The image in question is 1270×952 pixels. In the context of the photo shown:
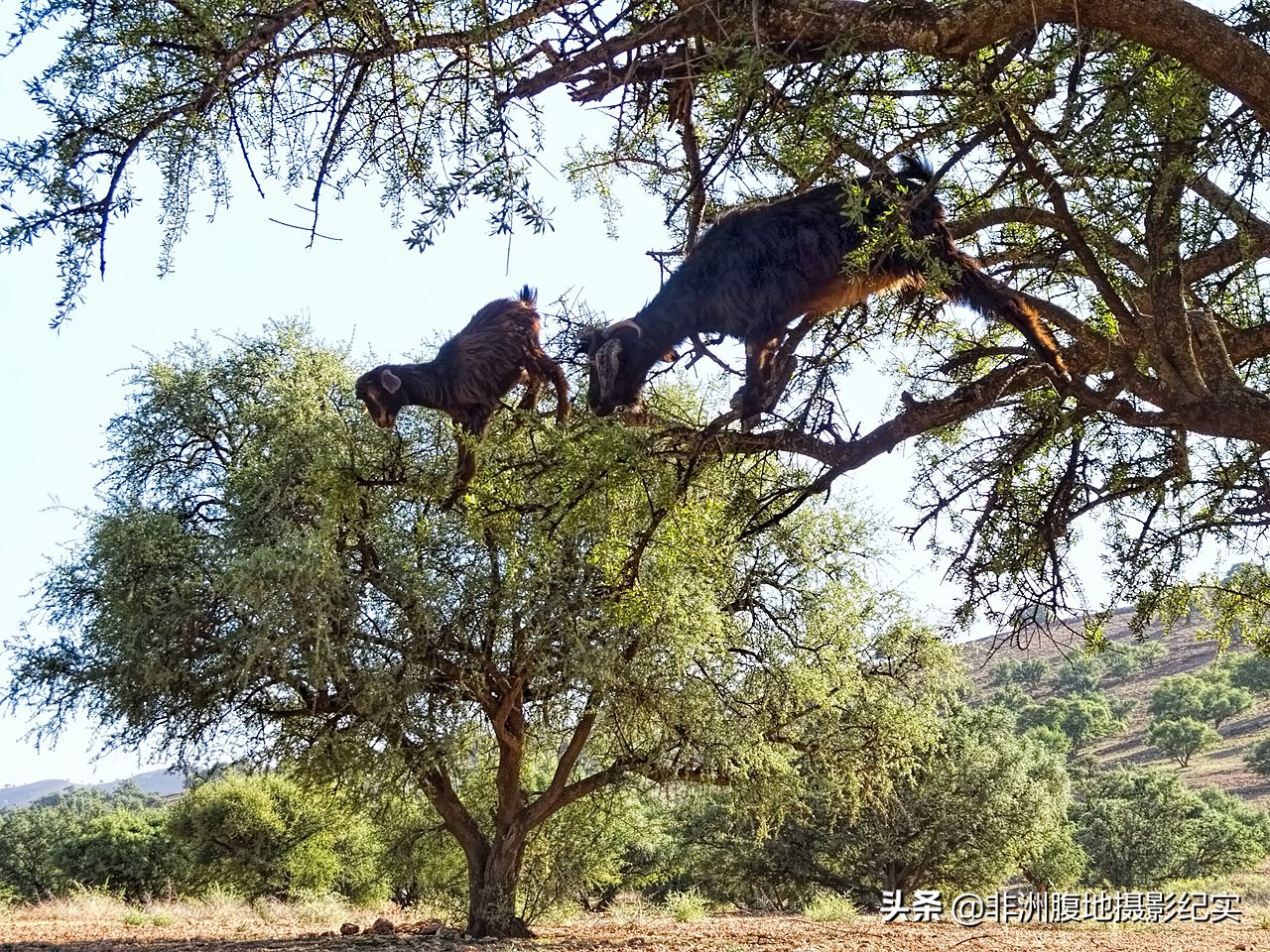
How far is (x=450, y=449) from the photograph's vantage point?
1013cm

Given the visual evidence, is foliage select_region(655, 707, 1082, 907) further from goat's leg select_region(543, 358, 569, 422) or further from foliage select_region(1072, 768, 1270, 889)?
goat's leg select_region(543, 358, 569, 422)

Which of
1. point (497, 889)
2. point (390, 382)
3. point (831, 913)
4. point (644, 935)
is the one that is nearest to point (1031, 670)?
point (831, 913)

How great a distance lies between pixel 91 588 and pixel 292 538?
3.58 meters

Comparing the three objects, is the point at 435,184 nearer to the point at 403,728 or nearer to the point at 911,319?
the point at 911,319

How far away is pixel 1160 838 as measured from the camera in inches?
1123

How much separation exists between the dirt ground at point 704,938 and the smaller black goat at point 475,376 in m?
6.58

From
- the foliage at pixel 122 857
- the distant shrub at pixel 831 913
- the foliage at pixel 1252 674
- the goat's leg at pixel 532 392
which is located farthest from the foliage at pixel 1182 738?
the goat's leg at pixel 532 392

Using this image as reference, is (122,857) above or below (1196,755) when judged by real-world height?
below

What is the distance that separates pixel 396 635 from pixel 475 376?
6.14 metres

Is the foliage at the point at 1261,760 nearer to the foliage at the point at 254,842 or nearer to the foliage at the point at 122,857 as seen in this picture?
the foliage at the point at 254,842

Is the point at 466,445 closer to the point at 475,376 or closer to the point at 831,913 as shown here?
the point at 475,376

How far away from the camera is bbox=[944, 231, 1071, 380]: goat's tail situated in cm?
432

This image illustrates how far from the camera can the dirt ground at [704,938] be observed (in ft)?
34.5

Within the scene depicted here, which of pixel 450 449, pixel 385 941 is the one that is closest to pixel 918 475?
pixel 450 449
